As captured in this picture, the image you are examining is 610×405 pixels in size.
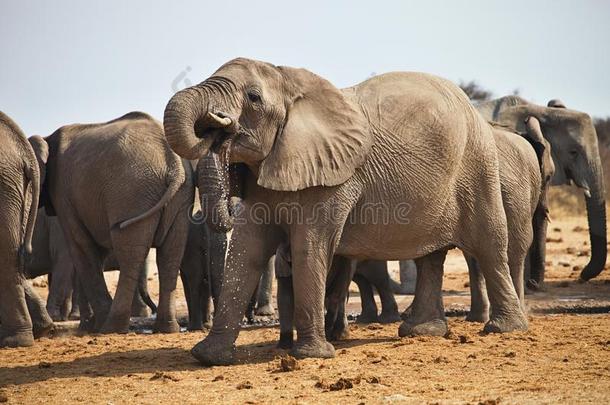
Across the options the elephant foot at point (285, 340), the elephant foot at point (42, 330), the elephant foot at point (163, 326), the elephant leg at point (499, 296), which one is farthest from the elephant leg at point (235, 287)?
the elephant foot at point (163, 326)

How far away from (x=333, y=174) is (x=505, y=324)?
2274 mm

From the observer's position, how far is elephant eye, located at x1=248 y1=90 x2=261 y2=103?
331 inches

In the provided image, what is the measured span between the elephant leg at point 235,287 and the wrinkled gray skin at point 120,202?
2700 millimetres

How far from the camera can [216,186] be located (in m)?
8.70

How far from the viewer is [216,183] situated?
28.3 ft

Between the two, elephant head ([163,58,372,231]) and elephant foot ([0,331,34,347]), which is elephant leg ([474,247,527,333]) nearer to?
elephant head ([163,58,372,231])

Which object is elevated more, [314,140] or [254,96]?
[254,96]

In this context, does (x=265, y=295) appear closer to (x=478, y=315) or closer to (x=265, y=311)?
(x=265, y=311)

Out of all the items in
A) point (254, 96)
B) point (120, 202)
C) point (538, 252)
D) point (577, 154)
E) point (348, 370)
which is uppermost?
point (577, 154)

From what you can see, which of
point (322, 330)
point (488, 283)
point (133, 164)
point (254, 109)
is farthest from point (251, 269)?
point (133, 164)

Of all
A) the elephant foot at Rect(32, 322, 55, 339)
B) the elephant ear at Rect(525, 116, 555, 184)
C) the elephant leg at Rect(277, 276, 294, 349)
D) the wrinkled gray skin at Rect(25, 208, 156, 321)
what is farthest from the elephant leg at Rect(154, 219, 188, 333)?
the elephant ear at Rect(525, 116, 555, 184)

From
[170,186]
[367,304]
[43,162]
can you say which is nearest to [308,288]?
[170,186]

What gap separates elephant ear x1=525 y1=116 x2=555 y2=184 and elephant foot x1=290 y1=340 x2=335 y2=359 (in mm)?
5942

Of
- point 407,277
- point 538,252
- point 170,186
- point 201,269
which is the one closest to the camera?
point 170,186
